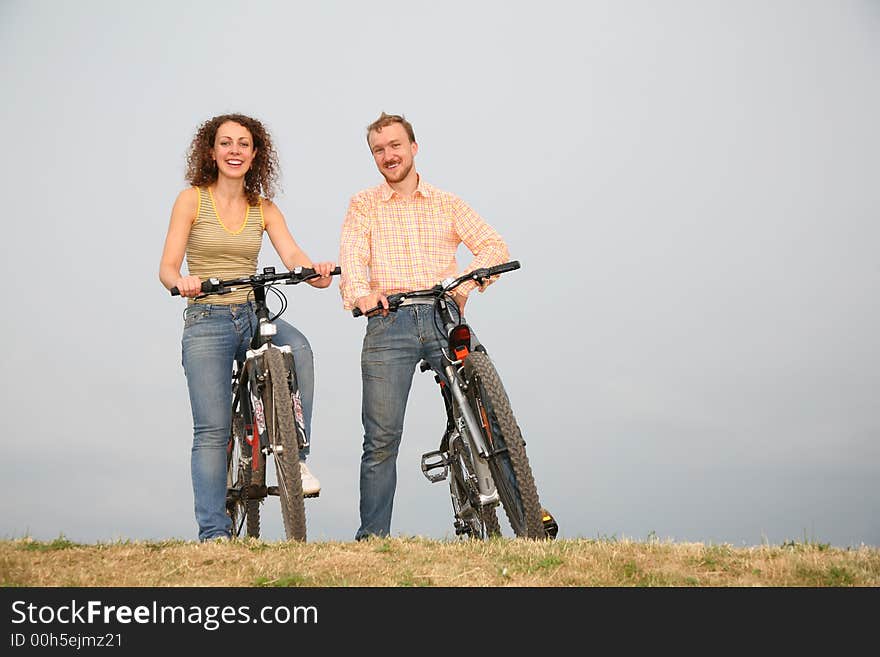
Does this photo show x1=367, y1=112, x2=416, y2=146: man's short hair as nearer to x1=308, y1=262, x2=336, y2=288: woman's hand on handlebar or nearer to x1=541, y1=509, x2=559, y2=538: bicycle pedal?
x1=308, y1=262, x2=336, y2=288: woman's hand on handlebar

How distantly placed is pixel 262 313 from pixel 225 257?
51 cm

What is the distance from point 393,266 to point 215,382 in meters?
1.53

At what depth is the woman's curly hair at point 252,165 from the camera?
7.50 metres

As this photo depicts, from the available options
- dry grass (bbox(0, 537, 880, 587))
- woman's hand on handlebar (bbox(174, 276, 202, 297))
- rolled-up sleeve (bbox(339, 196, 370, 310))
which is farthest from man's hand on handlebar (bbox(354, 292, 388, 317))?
dry grass (bbox(0, 537, 880, 587))

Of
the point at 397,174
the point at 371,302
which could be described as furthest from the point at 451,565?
the point at 397,174

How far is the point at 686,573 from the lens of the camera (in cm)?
584

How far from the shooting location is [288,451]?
6.84 m

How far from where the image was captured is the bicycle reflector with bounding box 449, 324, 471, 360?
280 inches

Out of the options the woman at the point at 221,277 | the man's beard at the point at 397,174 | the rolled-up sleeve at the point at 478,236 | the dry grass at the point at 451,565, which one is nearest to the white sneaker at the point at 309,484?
the woman at the point at 221,277

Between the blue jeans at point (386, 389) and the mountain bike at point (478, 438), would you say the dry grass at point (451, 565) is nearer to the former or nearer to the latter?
the mountain bike at point (478, 438)

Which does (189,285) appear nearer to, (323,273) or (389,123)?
(323,273)

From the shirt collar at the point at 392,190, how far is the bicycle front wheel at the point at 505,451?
1423mm
